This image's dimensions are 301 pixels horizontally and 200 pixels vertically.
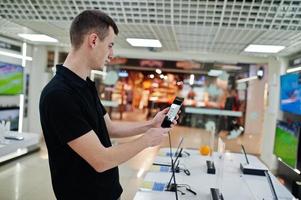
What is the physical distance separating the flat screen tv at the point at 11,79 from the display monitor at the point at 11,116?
1.06ft

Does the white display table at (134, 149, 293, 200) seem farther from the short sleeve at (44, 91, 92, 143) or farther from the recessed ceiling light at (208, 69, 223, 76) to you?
the recessed ceiling light at (208, 69, 223, 76)

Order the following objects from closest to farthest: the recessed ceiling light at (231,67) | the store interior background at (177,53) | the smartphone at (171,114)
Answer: the smartphone at (171,114) → the store interior background at (177,53) → the recessed ceiling light at (231,67)

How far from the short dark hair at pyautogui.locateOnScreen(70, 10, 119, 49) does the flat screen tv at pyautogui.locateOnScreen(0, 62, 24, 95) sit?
454cm

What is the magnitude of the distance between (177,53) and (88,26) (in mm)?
5146

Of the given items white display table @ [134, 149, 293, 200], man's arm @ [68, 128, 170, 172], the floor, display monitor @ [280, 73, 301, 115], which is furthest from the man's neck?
display monitor @ [280, 73, 301, 115]

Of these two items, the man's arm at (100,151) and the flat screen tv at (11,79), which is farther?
the flat screen tv at (11,79)

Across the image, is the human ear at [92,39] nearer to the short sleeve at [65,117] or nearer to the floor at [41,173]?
the short sleeve at [65,117]

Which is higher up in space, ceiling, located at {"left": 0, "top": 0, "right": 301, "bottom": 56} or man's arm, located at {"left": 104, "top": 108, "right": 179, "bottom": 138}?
ceiling, located at {"left": 0, "top": 0, "right": 301, "bottom": 56}

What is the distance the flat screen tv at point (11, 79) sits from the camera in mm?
5230

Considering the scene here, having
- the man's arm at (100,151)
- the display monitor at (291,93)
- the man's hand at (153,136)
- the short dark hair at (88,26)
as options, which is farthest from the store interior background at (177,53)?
the man's arm at (100,151)

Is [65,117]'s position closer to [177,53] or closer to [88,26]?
[88,26]

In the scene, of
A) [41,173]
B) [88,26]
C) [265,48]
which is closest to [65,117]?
[88,26]

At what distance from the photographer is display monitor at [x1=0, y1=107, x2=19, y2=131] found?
17.7 ft

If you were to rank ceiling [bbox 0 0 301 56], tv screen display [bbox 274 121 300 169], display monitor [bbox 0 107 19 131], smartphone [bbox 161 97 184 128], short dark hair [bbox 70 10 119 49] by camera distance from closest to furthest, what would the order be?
short dark hair [bbox 70 10 119 49] → smartphone [bbox 161 97 184 128] → ceiling [bbox 0 0 301 56] → tv screen display [bbox 274 121 300 169] → display monitor [bbox 0 107 19 131]
